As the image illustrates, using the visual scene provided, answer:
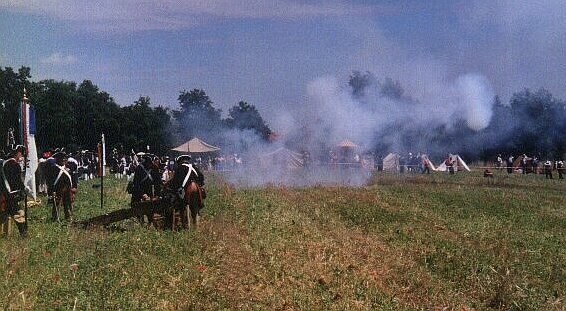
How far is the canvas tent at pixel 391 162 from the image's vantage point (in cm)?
4947

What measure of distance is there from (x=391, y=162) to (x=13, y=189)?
40.4 meters

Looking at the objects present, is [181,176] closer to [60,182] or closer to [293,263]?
[60,182]

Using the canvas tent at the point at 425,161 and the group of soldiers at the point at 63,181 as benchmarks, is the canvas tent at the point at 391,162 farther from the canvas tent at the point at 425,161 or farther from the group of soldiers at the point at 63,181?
the group of soldiers at the point at 63,181

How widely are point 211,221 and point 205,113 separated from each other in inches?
2828

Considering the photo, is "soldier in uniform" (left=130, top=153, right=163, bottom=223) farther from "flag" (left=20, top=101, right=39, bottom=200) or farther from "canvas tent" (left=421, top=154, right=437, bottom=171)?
"canvas tent" (left=421, top=154, right=437, bottom=171)

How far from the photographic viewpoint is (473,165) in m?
53.7

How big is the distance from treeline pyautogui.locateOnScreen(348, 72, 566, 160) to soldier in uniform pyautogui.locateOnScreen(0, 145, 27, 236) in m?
28.2

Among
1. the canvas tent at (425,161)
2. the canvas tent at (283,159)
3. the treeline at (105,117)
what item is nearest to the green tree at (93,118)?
the treeline at (105,117)

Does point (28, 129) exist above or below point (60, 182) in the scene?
above

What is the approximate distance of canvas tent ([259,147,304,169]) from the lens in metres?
43.1

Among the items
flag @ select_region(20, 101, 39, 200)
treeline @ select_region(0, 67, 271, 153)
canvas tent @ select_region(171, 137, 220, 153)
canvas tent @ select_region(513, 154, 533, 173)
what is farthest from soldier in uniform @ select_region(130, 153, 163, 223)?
treeline @ select_region(0, 67, 271, 153)

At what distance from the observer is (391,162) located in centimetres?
5075

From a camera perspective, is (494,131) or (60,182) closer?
(60,182)

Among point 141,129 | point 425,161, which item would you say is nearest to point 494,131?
point 425,161
